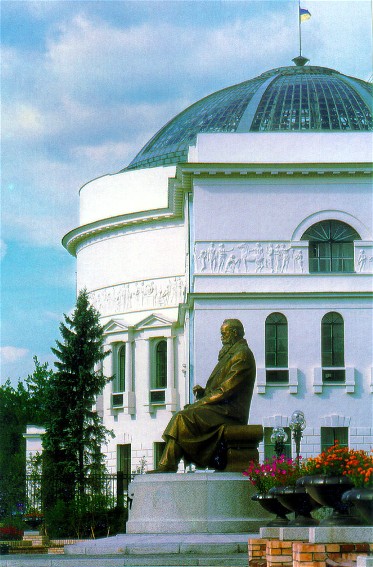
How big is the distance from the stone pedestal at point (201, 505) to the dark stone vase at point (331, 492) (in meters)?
4.99

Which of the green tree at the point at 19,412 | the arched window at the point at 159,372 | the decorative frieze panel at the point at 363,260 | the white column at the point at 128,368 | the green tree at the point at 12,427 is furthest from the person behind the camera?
the green tree at the point at 19,412

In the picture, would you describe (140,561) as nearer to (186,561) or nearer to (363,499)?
(186,561)

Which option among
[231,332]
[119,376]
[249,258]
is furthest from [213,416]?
[119,376]

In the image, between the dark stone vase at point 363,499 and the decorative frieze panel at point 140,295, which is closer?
the dark stone vase at point 363,499

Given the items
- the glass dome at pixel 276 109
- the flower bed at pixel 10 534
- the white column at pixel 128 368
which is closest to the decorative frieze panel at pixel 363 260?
the glass dome at pixel 276 109

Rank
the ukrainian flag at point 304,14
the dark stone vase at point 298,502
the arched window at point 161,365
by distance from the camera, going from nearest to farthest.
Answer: the dark stone vase at point 298,502
the ukrainian flag at point 304,14
the arched window at point 161,365

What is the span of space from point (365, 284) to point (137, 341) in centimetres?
1380

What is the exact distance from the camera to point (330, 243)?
138ft

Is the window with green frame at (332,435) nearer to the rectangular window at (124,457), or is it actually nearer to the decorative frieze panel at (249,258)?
the decorative frieze panel at (249,258)

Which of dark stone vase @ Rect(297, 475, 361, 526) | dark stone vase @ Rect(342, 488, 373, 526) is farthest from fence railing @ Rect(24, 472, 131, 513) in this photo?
dark stone vase @ Rect(342, 488, 373, 526)

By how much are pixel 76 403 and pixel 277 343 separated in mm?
7507

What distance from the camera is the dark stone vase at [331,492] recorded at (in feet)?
40.4

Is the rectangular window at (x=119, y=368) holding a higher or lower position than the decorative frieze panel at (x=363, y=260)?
lower

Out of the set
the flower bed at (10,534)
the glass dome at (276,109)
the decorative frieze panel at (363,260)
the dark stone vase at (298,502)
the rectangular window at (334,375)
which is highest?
the glass dome at (276,109)
